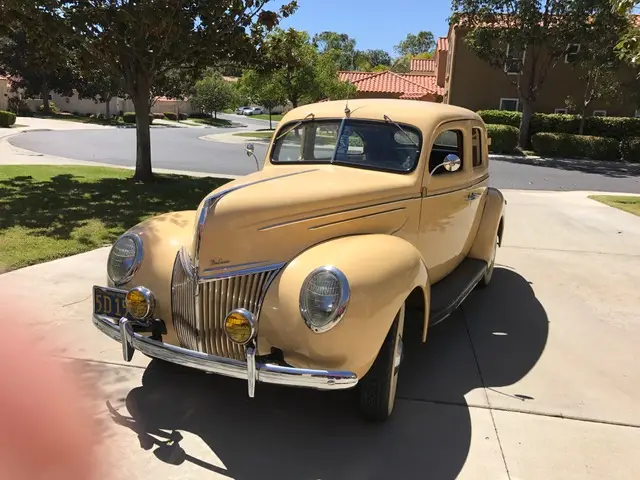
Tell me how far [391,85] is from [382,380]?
32755 mm

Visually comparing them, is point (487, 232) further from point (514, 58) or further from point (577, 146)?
point (514, 58)

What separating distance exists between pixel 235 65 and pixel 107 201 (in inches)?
198

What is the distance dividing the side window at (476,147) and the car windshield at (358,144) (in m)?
1.16

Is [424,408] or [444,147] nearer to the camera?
[424,408]

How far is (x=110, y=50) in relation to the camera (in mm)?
10188

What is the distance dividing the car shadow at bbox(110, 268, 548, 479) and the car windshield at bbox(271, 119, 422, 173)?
150 centimetres

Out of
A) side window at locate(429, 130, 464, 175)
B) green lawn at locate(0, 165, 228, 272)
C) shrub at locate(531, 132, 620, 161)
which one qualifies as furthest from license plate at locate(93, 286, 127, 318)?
shrub at locate(531, 132, 620, 161)

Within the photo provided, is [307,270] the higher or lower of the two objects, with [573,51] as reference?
lower

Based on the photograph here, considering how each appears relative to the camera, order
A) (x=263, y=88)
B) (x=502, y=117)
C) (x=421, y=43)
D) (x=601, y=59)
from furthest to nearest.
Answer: (x=421, y=43) < (x=263, y=88) < (x=502, y=117) < (x=601, y=59)

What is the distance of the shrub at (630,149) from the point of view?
23453 mm

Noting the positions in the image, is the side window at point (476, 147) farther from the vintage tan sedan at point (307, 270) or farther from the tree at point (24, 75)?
the tree at point (24, 75)

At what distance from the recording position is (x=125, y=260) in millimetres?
3387

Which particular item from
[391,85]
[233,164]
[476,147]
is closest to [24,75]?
[391,85]

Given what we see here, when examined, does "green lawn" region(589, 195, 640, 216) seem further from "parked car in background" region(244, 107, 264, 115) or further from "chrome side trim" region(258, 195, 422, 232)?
"parked car in background" region(244, 107, 264, 115)
